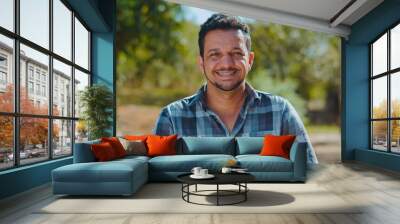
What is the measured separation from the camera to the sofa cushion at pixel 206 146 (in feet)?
23.2

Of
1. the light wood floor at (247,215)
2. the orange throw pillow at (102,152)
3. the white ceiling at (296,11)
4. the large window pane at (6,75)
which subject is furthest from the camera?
the white ceiling at (296,11)

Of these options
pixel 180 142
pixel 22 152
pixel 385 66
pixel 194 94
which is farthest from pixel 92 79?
pixel 385 66

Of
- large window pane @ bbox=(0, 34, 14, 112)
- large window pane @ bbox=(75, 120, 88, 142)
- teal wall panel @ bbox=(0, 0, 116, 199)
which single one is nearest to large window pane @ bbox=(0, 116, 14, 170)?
large window pane @ bbox=(0, 34, 14, 112)

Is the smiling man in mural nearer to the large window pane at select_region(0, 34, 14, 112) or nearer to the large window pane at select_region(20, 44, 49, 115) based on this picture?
the large window pane at select_region(20, 44, 49, 115)

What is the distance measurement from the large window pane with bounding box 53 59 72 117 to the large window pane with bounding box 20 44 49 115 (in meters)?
0.36

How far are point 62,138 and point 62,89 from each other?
2.94ft

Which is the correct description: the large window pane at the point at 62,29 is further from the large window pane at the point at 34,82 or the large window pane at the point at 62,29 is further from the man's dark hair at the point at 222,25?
the man's dark hair at the point at 222,25

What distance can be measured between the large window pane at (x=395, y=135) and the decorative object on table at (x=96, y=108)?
6.01 m

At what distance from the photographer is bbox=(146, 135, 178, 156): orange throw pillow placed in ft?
22.6

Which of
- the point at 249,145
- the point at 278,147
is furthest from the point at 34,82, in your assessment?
the point at 278,147

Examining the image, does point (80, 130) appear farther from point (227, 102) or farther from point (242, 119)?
point (242, 119)

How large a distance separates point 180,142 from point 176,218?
3.30m

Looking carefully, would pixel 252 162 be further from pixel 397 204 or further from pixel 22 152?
pixel 22 152

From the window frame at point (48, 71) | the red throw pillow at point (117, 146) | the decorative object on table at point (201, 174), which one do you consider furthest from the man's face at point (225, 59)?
the decorative object on table at point (201, 174)
